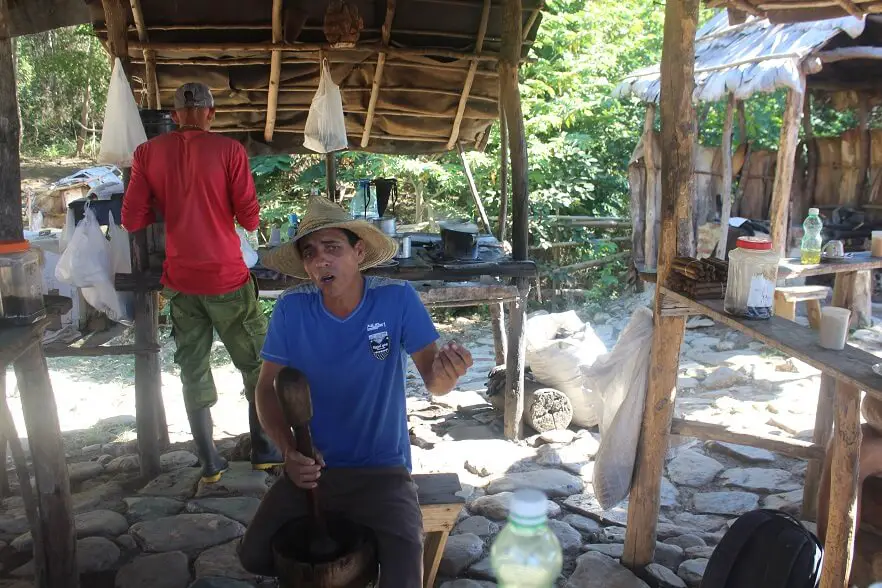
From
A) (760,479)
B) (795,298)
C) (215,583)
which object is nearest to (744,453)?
(760,479)

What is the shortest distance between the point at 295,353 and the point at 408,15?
4067 millimetres

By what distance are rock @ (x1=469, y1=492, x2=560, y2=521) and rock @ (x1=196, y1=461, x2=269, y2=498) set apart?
1254 millimetres

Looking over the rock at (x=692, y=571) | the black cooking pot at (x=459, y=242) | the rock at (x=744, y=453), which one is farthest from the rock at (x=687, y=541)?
the black cooking pot at (x=459, y=242)

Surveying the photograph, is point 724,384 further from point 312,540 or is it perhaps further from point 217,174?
point 312,540

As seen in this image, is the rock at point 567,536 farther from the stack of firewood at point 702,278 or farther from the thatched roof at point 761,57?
the thatched roof at point 761,57

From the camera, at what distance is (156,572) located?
3.60 m

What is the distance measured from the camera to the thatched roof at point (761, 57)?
859 centimetres

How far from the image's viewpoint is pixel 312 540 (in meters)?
2.23

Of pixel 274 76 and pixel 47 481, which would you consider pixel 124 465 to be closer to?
pixel 47 481

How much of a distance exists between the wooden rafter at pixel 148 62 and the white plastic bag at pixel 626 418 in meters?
4.00

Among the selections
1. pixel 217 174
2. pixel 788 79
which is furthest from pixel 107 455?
pixel 788 79

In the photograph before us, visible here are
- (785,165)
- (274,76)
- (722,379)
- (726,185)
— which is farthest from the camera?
(726,185)

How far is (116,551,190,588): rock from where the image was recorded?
3508mm

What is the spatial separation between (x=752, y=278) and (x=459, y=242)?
8.73 ft
